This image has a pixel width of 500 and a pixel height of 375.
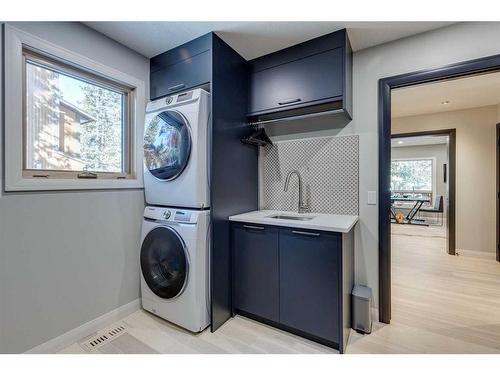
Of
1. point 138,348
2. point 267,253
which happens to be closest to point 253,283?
point 267,253

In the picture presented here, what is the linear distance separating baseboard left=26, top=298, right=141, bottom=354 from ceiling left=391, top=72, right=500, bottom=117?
3.75 metres

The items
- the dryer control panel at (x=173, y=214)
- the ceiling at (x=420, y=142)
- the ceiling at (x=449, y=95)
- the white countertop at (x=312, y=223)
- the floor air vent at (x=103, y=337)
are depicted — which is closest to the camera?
the white countertop at (x=312, y=223)

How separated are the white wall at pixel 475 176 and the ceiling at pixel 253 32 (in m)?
2.95

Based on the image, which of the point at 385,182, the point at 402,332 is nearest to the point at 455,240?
the point at 402,332

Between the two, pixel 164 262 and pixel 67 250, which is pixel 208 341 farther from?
pixel 67 250

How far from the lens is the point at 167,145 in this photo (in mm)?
1889

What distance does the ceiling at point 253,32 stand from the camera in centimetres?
173

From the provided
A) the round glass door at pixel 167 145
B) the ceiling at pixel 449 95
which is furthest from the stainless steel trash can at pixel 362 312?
the ceiling at pixel 449 95

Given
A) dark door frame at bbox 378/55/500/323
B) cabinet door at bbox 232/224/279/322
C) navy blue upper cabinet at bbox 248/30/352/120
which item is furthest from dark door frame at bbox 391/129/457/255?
cabinet door at bbox 232/224/279/322

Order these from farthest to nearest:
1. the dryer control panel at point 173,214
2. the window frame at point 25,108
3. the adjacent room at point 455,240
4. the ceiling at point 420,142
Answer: the ceiling at point 420,142 < the adjacent room at point 455,240 < the dryer control panel at point 173,214 < the window frame at point 25,108

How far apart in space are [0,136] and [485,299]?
13.8ft

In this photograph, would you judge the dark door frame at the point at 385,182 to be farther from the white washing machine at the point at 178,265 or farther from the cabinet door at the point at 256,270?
the white washing machine at the point at 178,265

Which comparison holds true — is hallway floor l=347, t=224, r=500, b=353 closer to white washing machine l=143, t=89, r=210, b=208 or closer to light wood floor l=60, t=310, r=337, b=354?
light wood floor l=60, t=310, r=337, b=354

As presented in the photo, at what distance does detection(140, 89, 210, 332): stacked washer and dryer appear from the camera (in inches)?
69.3
